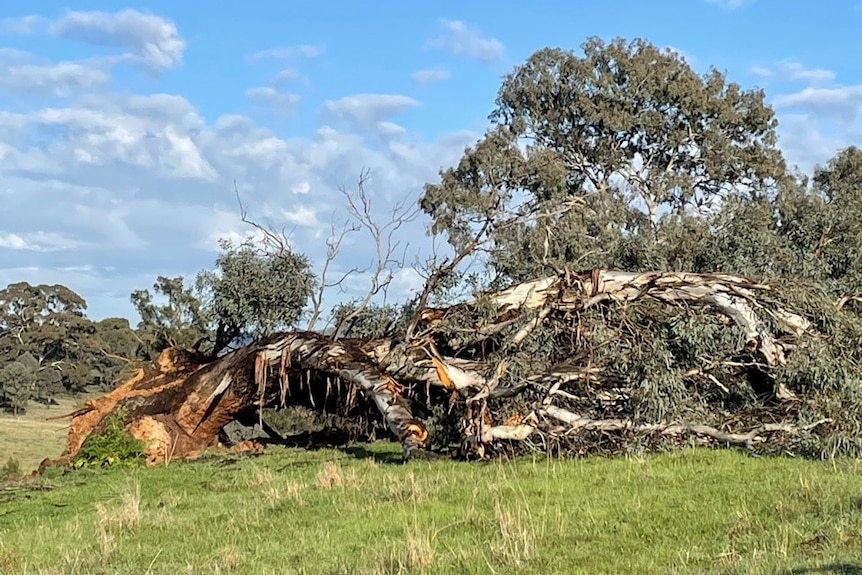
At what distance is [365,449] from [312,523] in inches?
293

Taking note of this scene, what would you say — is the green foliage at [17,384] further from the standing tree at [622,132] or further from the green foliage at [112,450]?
the green foliage at [112,450]

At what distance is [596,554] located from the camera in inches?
275

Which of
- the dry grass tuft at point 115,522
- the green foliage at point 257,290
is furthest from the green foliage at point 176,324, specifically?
the dry grass tuft at point 115,522

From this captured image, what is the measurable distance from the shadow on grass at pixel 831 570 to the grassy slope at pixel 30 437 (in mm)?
20260

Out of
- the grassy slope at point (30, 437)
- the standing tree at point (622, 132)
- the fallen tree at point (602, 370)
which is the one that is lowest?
the grassy slope at point (30, 437)

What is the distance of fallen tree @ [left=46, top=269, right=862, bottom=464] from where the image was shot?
495 inches

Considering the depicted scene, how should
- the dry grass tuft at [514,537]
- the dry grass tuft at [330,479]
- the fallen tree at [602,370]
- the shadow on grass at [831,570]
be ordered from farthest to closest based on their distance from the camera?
the fallen tree at [602,370] → the dry grass tuft at [330,479] → the dry grass tuft at [514,537] → the shadow on grass at [831,570]

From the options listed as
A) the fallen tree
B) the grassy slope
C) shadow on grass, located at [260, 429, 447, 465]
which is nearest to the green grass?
the fallen tree

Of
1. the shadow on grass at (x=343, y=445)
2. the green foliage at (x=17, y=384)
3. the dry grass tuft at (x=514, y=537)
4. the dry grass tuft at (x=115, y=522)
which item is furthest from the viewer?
the green foliage at (x=17, y=384)

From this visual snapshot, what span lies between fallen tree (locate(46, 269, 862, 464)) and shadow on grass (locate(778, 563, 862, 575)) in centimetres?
577

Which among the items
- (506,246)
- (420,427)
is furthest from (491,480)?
(506,246)

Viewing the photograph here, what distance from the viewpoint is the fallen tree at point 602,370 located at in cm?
1258

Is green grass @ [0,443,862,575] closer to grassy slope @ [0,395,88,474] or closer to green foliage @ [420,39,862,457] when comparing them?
green foliage @ [420,39,862,457]

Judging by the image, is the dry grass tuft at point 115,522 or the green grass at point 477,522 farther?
the dry grass tuft at point 115,522
